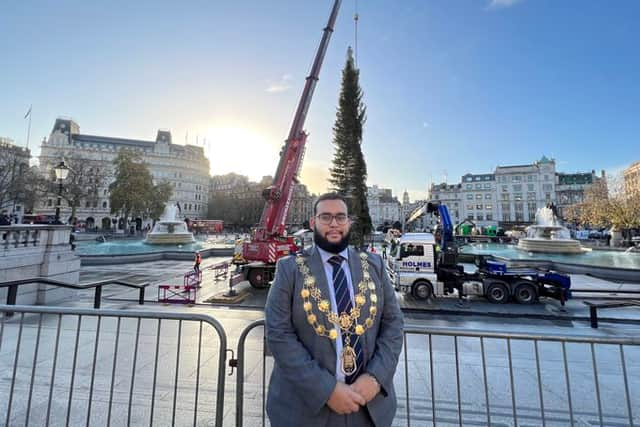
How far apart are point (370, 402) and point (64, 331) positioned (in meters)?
7.29

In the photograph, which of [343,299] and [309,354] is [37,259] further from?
[343,299]

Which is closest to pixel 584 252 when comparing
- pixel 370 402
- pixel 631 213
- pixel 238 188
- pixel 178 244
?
pixel 631 213

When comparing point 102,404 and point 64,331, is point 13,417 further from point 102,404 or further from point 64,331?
point 64,331

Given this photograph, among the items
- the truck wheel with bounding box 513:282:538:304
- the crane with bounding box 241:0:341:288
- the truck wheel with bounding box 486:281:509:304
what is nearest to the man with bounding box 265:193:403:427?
the crane with bounding box 241:0:341:288

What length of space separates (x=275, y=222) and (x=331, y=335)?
9752 millimetres

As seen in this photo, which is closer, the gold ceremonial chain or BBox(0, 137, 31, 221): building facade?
the gold ceremonial chain

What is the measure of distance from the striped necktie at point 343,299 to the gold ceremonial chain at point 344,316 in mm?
24

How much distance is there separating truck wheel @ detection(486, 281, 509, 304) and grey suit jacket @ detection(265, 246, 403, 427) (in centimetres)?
946

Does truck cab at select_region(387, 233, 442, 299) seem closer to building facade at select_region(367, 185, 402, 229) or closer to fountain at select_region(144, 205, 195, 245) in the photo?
fountain at select_region(144, 205, 195, 245)

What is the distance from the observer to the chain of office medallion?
1742 millimetres

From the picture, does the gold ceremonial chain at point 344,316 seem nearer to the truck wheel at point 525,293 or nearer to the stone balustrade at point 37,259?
the truck wheel at point 525,293

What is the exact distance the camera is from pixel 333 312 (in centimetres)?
178

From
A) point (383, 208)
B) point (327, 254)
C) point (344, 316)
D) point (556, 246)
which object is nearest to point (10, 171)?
point (327, 254)

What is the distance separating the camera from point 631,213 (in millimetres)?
24406
